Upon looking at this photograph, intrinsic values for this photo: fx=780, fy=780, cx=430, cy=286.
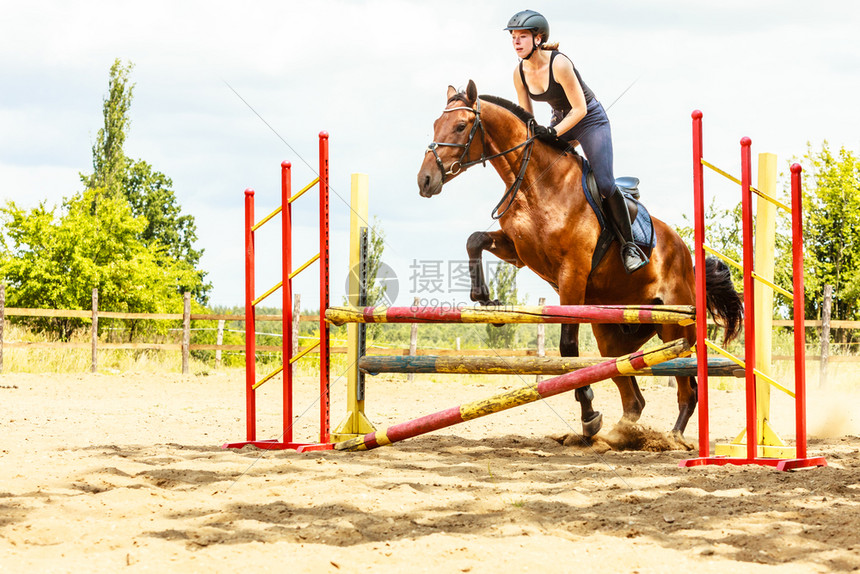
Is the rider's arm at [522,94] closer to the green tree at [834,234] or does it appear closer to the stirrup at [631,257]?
the stirrup at [631,257]

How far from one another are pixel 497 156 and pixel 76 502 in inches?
119

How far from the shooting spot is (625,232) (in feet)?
16.7

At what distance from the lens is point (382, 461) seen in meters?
4.43

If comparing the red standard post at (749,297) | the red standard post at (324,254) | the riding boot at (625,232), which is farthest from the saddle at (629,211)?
the red standard post at (324,254)

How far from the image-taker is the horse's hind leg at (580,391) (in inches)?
195

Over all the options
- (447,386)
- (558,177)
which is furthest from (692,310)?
(447,386)

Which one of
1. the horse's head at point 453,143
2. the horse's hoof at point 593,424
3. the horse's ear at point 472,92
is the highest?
the horse's ear at point 472,92

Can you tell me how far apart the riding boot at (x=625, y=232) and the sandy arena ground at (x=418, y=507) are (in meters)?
1.19

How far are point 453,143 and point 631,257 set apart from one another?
4.61 feet

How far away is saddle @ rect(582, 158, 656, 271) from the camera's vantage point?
5031 millimetres

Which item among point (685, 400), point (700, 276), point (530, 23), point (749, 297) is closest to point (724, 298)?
point (685, 400)

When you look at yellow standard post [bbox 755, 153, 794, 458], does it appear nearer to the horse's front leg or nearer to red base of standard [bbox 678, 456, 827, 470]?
red base of standard [bbox 678, 456, 827, 470]

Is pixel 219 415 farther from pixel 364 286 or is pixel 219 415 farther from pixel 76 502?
pixel 76 502

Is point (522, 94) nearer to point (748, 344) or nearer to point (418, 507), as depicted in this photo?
point (748, 344)
